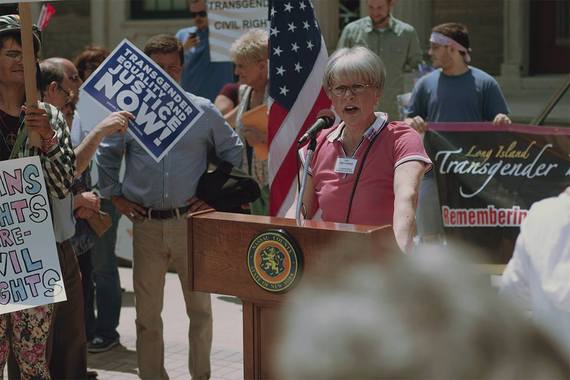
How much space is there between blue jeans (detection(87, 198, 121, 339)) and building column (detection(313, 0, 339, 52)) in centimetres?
789

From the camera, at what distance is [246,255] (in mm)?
3621

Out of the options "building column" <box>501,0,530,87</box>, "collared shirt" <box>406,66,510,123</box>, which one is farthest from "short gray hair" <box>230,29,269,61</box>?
"building column" <box>501,0,530,87</box>

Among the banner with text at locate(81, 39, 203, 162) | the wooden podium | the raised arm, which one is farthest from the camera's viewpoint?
the banner with text at locate(81, 39, 203, 162)

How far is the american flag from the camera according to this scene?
6094 millimetres

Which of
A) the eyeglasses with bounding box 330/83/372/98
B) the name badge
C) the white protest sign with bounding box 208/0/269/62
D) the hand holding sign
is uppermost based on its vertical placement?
the white protest sign with bounding box 208/0/269/62

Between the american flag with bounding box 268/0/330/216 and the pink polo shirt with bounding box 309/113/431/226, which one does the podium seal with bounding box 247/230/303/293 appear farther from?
the american flag with bounding box 268/0/330/216

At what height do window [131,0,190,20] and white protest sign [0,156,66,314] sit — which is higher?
window [131,0,190,20]

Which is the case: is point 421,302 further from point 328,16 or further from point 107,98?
point 328,16

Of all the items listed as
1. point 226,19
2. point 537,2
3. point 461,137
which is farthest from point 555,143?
point 537,2

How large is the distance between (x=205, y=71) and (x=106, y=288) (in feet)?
12.0

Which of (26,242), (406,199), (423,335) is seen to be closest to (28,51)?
(26,242)

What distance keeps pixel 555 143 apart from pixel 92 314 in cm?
370

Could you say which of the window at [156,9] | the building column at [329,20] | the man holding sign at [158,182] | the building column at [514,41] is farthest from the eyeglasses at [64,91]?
the window at [156,9]

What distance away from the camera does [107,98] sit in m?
5.39
